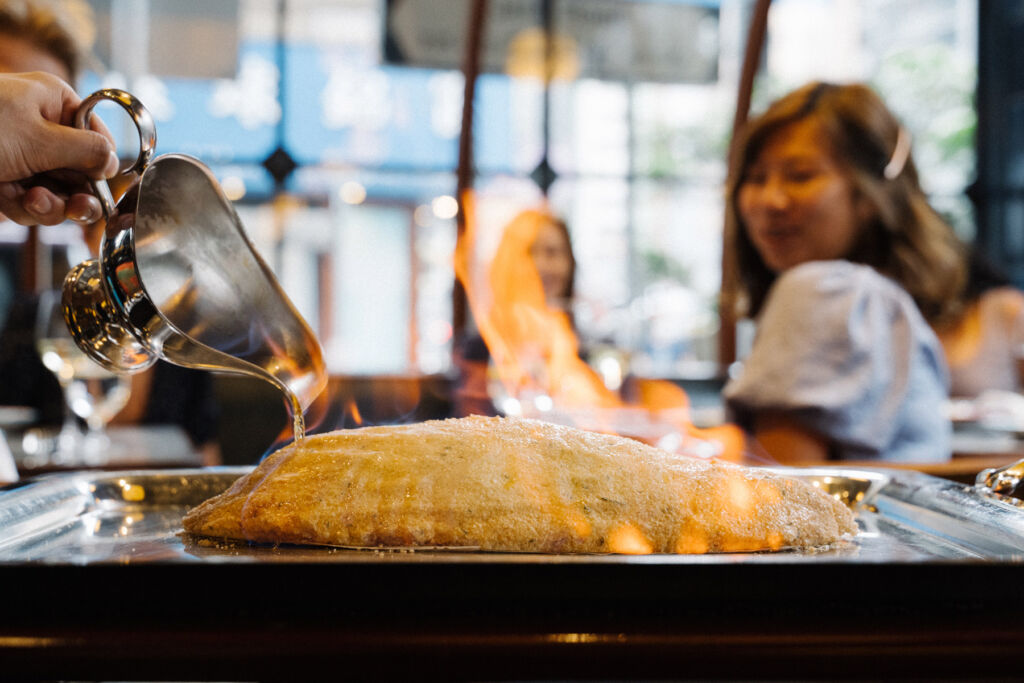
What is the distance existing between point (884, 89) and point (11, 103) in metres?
6.85

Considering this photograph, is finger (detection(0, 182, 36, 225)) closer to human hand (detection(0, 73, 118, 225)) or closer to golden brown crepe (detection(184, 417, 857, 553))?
human hand (detection(0, 73, 118, 225))

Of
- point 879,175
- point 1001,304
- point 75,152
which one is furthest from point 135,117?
point 1001,304

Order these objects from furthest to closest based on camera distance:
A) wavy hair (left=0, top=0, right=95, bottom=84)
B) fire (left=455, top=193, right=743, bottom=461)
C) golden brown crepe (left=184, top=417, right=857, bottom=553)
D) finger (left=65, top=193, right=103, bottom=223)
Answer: wavy hair (left=0, top=0, right=95, bottom=84) → fire (left=455, top=193, right=743, bottom=461) → finger (left=65, top=193, right=103, bottom=223) → golden brown crepe (left=184, top=417, right=857, bottom=553)

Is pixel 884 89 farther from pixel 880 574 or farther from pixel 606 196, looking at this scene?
pixel 880 574

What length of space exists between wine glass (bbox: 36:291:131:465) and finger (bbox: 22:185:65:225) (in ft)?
3.76

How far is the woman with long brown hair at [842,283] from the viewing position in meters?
1.73

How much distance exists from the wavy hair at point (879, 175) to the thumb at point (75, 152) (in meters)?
1.56

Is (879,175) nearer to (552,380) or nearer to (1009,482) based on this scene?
(552,380)

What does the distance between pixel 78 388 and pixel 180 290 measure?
5.65 feet

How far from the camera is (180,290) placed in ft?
2.93

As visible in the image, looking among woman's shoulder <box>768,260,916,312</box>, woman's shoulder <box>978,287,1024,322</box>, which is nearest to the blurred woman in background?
woman's shoulder <box>768,260,916,312</box>

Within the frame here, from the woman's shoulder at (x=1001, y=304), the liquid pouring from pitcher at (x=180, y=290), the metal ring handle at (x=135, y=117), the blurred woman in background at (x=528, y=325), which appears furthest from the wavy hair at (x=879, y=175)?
the woman's shoulder at (x=1001, y=304)

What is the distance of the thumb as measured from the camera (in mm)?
835

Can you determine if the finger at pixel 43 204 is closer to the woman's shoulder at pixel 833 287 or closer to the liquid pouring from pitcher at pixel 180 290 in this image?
the liquid pouring from pitcher at pixel 180 290
